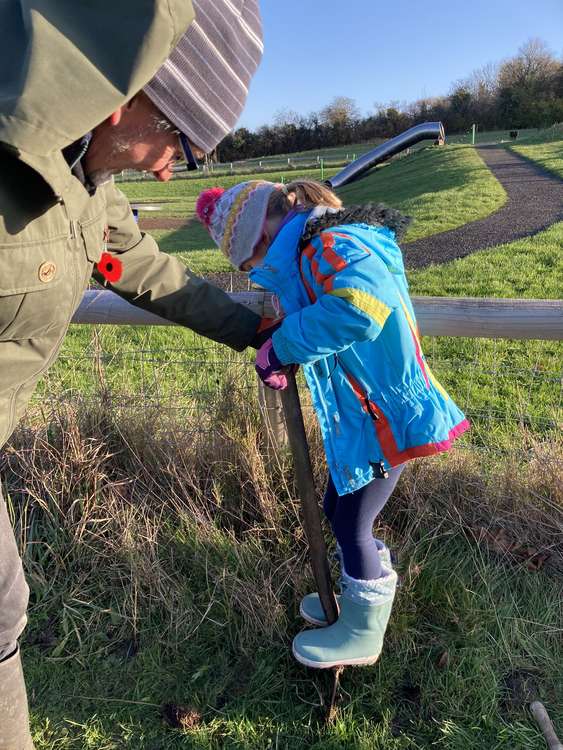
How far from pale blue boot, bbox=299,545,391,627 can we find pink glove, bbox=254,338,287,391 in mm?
760

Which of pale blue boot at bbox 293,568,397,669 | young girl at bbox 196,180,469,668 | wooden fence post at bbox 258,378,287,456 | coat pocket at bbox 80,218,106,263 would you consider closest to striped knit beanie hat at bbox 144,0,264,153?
coat pocket at bbox 80,218,106,263

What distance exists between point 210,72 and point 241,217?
769 mm

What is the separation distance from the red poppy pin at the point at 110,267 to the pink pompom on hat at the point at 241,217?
0.41 m

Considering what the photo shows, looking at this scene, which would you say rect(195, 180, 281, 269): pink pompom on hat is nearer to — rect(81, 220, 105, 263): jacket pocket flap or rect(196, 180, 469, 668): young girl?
rect(196, 180, 469, 668): young girl

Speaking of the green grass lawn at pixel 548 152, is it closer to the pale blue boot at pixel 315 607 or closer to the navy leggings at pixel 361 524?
the pale blue boot at pixel 315 607

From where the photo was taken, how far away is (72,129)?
1.22 m

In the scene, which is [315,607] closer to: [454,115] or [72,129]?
[72,129]

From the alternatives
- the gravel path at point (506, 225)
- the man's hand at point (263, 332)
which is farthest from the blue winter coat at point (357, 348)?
the gravel path at point (506, 225)

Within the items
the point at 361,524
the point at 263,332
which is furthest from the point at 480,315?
the point at 361,524

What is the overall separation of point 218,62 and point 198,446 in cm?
183

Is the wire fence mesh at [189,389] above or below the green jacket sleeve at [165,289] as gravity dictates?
below

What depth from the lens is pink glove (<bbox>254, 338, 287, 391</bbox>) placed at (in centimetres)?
201

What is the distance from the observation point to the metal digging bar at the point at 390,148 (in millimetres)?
2400

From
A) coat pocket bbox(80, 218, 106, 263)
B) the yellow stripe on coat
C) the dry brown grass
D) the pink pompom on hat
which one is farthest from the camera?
the dry brown grass
